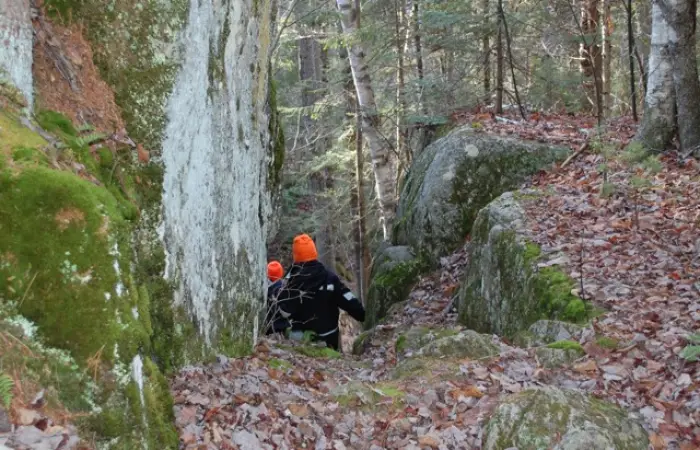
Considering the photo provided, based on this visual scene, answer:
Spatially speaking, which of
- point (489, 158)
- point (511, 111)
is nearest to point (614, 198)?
point (489, 158)

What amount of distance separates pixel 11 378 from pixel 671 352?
4664 millimetres

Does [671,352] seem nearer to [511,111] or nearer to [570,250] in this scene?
[570,250]

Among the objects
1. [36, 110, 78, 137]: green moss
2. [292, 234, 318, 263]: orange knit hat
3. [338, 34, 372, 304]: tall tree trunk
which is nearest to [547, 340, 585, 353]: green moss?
[292, 234, 318, 263]: orange knit hat

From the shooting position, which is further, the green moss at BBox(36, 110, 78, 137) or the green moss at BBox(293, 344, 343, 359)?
the green moss at BBox(293, 344, 343, 359)

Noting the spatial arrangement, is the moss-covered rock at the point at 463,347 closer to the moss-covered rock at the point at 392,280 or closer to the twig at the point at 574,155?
the moss-covered rock at the point at 392,280

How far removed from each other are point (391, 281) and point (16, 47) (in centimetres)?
822

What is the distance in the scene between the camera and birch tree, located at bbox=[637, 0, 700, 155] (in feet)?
27.3

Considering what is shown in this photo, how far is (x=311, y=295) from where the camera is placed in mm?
8461

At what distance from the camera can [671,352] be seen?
473 cm

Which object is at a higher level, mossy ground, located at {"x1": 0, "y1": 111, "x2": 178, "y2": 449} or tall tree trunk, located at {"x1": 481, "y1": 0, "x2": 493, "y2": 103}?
tall tree trunk, located at {"x1": 481, "y1": 0, "x2": 493, "y2": 103}

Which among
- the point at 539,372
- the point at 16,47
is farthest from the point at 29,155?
the point at 539,372

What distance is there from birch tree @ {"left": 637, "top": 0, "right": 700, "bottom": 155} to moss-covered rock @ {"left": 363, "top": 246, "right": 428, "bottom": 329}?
14.8ft

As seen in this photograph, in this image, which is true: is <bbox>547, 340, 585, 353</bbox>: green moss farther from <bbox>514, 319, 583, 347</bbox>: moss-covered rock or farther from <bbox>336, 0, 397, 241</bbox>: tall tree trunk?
<bbox>336, 0, 397, 241</bbox>: tall tree trunk

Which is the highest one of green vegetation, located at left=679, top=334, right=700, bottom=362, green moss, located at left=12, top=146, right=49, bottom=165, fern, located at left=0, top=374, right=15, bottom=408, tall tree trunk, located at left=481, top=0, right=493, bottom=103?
tall tree trunk, located at left=481, top=0, right=493, bottom=103
